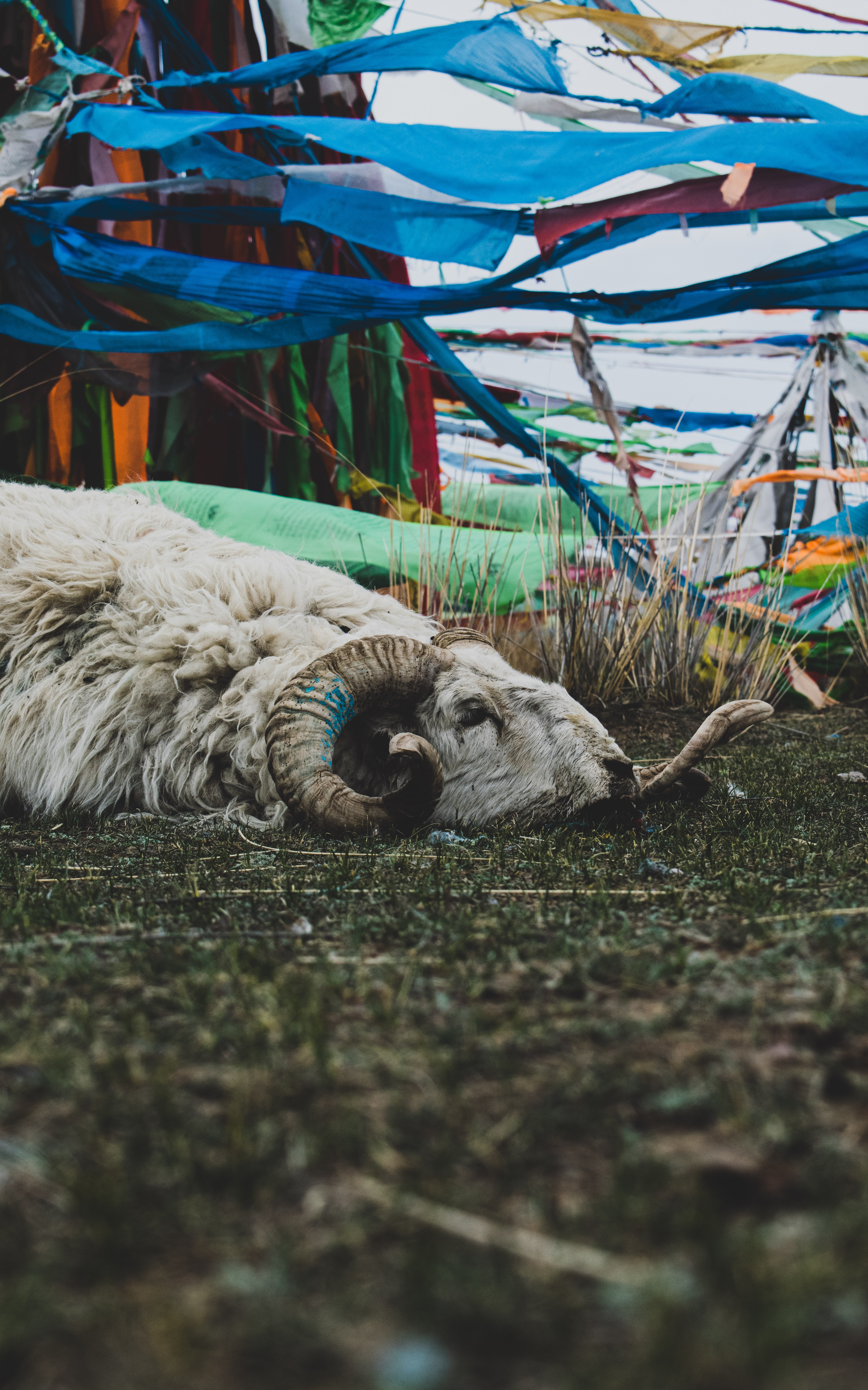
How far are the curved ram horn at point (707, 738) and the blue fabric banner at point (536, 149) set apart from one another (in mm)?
3215

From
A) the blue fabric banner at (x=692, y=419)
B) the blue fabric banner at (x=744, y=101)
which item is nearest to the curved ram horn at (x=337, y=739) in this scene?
the blue fabric banner at (x=744, y=101)

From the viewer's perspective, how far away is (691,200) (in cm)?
554

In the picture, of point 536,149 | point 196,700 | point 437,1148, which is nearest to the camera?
point 437,1148

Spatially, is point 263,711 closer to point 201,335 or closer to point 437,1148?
point 437,1148

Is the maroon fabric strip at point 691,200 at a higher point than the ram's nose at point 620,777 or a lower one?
higher

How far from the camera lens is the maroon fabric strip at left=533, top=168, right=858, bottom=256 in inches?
213

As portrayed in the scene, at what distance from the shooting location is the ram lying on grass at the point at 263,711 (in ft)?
12.4

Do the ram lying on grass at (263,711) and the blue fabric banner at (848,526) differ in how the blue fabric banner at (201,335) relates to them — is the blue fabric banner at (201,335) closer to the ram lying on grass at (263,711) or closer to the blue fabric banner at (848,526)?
Answer: the ram lying on grass at (263,711)

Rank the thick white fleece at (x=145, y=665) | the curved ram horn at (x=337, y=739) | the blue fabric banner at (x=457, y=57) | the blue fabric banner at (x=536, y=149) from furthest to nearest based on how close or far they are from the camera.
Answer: the blue fabric banner at (x=457, y=57), the blue fabric banner at (x=536, y=149), the thick white fleece at (x=145, y=665), the curved ram horn at (x=337, y=739)

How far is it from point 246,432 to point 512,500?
353 cm

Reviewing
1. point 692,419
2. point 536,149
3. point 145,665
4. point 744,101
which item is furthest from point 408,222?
point 692,419

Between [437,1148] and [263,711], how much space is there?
3.02 m

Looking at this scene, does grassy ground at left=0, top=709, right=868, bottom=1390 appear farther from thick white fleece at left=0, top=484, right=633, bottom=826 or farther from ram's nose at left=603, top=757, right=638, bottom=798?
thick white fleece at left=0, top=484, right=633, bottom=826

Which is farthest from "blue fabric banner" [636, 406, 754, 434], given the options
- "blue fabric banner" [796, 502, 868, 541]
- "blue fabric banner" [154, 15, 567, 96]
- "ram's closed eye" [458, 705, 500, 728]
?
"ram's closed eye" [458, 705, 500, 728]
